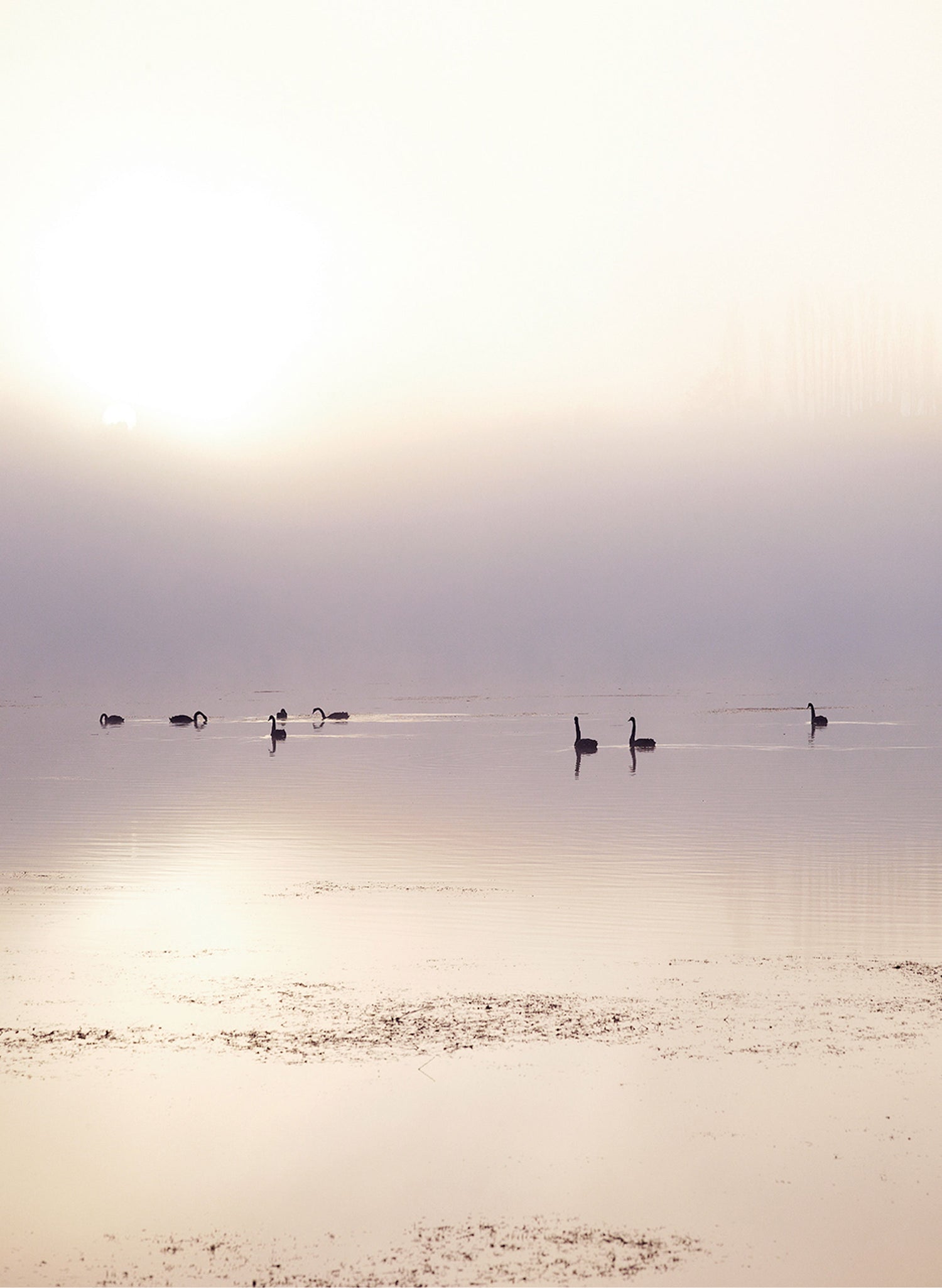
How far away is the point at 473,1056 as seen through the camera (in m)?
13.7

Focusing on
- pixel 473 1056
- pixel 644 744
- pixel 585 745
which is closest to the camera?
pixel 473 1056

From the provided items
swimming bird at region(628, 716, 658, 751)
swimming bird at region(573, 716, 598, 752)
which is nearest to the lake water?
swimming bird at region(573, 716, 598, 752)

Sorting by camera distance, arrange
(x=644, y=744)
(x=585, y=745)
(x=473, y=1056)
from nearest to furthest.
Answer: (x=473, y=1056), (x=585, y=745), (x=644, y=744)

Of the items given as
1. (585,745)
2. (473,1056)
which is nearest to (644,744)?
(585,745)

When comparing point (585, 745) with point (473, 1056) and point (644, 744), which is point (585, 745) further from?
point (473, 1056)

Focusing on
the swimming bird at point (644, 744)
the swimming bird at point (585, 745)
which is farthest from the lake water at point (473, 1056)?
the swimming bird at point (644, 744)

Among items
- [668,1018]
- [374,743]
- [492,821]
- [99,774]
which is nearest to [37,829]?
[492,821]

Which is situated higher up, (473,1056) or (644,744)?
(473,1056)

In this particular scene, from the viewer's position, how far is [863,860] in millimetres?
28766

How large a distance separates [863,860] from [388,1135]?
19658 millimetres

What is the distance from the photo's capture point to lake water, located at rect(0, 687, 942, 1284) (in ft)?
31.8

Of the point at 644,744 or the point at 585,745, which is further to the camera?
the point at 644,744

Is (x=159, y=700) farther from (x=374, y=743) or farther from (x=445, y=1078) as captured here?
(x=445, y=1078)

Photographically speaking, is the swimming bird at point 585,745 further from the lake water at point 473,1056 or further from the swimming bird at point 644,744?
the lake water at point 473,1056
